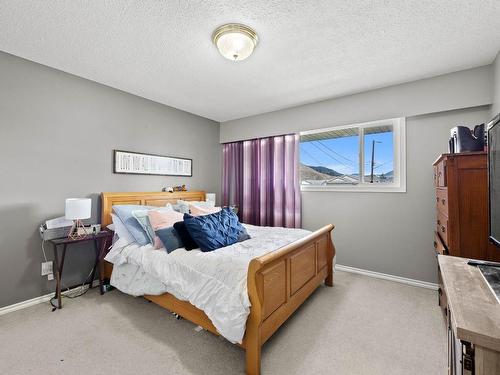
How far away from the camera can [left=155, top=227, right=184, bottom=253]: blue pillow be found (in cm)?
229

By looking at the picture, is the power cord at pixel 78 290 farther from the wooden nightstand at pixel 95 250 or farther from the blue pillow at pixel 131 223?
the blue pillow at pixel 131 223

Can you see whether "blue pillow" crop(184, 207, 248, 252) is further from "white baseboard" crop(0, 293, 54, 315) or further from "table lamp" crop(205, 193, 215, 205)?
"white baseboard" crop(0, 293, 54, 315)

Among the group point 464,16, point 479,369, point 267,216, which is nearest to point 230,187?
point 267,216

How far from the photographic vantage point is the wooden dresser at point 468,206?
176cm

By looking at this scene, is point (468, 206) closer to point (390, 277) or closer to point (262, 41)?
point (390, 277)

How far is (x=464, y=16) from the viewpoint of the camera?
1842mm

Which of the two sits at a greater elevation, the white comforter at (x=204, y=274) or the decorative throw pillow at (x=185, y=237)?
the decorative throw pillow at (x=185, y=237)

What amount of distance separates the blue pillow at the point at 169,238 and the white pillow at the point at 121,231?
52 cm

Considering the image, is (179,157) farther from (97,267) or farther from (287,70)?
(287,70)

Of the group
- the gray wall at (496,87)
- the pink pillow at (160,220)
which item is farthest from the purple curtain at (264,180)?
the gray wall at (496,87)

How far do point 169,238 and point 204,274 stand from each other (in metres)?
0.65

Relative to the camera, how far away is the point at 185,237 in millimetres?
2307

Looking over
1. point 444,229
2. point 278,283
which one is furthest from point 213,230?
point 444,229

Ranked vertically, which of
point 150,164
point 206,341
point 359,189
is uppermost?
point 150,164
